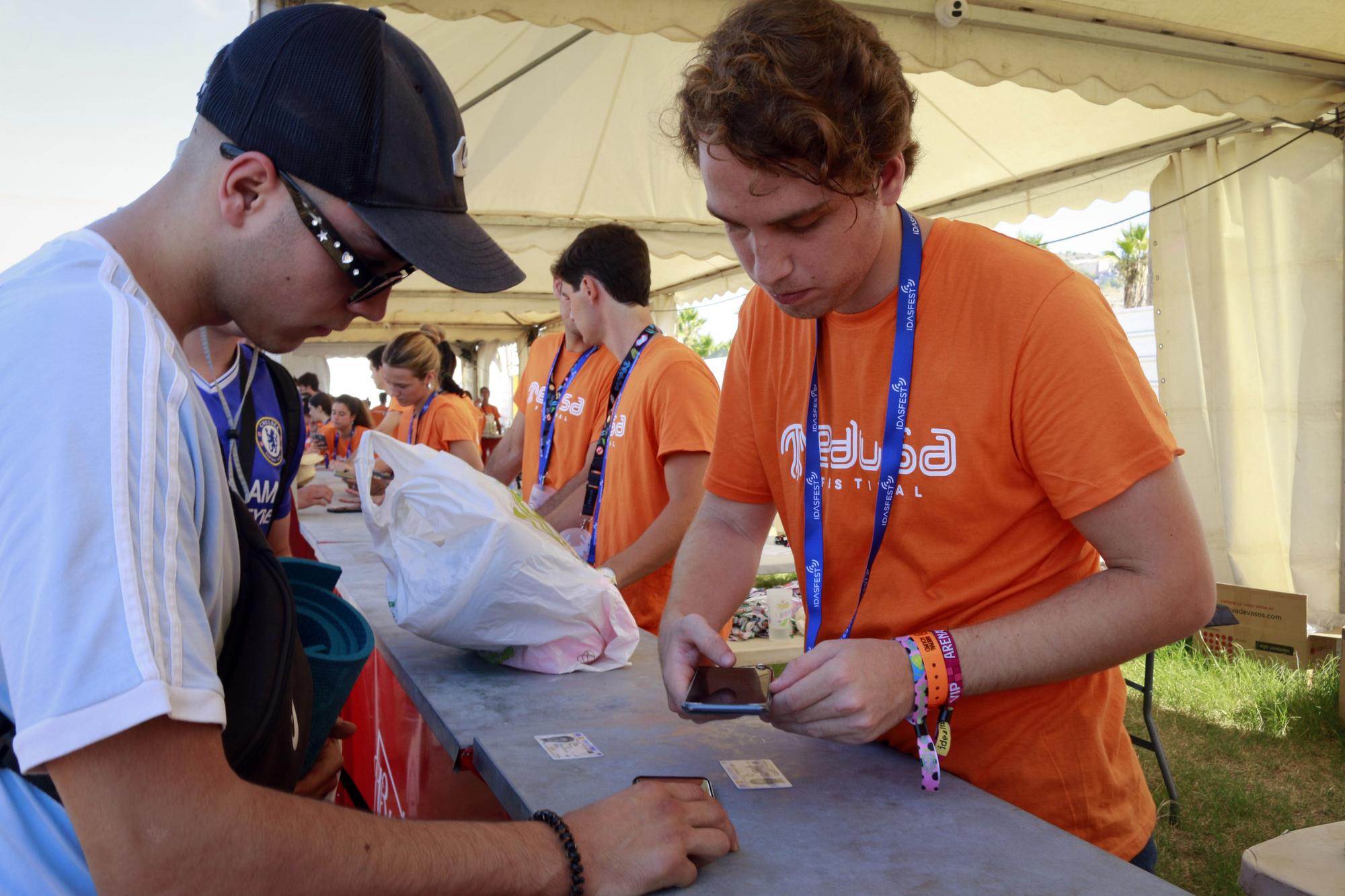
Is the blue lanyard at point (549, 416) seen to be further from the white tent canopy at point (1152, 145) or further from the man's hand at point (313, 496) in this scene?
the man's hand at point (313, 496)

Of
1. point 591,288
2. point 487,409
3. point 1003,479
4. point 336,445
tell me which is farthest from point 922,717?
point 487,409

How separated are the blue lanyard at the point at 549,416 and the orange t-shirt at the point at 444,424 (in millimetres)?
2060

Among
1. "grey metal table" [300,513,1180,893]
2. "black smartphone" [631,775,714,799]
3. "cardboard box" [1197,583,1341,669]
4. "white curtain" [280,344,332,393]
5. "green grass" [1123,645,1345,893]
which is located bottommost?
"green grass" [1123,645,1345,893]

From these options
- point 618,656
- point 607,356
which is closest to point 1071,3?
point 607,356

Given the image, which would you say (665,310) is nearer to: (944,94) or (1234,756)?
(944,94)

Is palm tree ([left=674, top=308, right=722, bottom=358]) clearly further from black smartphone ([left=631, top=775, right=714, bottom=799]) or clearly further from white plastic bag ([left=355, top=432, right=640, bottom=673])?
black smartphone ([left=631, top=775, right=714, bottom=799])

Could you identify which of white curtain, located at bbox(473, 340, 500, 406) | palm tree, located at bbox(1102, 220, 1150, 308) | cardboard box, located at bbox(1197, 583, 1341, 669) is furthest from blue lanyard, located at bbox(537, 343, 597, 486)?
palm tree, located at bbox(1102, 220, 1150, 308)

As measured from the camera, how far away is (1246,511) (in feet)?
16.9

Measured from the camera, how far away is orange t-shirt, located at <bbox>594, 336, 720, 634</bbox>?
286 centimetres

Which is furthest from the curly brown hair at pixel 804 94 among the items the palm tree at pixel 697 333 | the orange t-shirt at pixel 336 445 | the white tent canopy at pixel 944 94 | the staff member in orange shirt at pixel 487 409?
the palm tree at pixel 697 333

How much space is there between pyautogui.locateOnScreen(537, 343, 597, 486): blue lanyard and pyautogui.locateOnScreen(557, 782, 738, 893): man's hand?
2.69 m

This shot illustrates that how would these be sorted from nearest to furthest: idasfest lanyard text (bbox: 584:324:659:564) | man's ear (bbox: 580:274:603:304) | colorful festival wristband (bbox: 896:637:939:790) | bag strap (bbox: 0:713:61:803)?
1. bag strap (bbox: 0:713:61:803)
2. colorful festival wristband (bbox: 896:637:939:790)
3. idasfest lanyard text (bbox: 584:324:659:564)
4. man's ear (bbox: 580:274:603:304)

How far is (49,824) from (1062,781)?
1250 mm

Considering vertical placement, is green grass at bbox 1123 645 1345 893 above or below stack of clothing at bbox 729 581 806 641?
below
